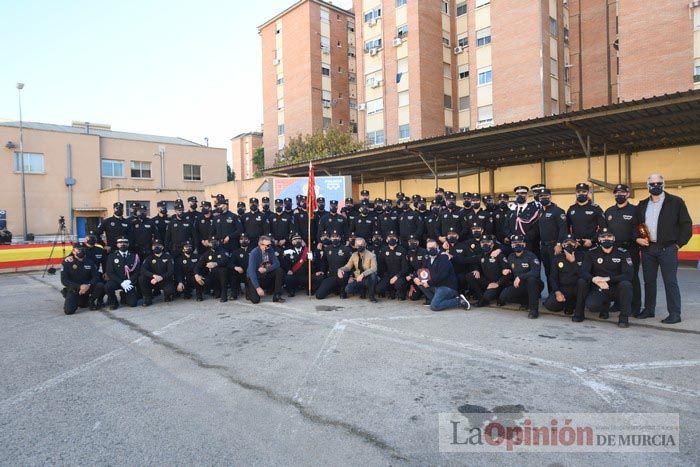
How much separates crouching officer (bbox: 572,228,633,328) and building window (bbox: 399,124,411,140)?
1108 inches

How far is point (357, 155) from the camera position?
19922mm

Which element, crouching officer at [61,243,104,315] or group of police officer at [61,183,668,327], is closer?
group of police officer at [61,183,668,327]

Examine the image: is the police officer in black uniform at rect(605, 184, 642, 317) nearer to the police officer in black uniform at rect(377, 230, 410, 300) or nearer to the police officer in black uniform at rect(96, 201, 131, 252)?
the police officer in black uniform at rect(377, 230, 410, 300)

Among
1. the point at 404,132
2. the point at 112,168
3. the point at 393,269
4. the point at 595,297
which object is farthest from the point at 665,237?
the point at 112,168

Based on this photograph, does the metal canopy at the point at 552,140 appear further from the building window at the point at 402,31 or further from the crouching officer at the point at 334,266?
the building window at the point at 402,31

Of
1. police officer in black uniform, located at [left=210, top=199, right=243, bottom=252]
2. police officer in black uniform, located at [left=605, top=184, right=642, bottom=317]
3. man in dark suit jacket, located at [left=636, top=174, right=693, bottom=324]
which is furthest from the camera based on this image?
police officer in black uniform, located at [left=210, top=199, right=243, bottom=252]

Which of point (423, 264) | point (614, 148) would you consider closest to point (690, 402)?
point (423, 264)

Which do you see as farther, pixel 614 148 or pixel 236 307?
pixel 614 148

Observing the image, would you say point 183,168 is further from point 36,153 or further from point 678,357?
point 678,357

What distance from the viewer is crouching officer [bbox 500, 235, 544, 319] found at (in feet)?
25.4

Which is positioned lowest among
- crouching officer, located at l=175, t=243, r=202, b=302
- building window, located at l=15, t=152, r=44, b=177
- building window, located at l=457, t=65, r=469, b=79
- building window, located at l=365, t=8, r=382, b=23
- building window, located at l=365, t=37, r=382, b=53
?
crouching officer, located at l=175, t=243, r=202, b=302

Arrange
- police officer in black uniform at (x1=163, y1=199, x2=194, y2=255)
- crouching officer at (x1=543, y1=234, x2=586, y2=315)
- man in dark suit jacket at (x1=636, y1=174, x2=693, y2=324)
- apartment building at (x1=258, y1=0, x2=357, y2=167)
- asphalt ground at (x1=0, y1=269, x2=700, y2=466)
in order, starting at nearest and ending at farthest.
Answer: asphalt ground at (x1=0, y1=269, x2=700, y2=466) → man in dark suit jacket at (x1=636, y1=174, x2=693, y2=324) → crouching officer at (x1=543, y1=234, x2=586, y2=315) → police officer in black uniform at (x1=163, y1=199, x2=194, y2=255) → apartment building at (x1=258, y1=0, x2=357, y2=167)

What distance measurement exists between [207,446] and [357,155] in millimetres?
17262

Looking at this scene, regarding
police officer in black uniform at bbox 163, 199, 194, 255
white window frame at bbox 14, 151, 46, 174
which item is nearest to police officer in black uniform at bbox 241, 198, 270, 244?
police officer in black uniform at bbox 163, 199, 194, 255
